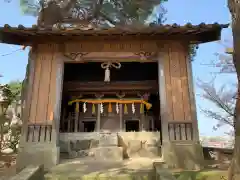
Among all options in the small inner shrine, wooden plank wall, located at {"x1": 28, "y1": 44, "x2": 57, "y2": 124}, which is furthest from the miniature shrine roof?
the small inner shrine

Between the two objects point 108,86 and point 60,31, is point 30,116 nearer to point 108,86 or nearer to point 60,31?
point 60,31

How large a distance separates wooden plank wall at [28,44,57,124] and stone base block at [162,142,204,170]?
440 centimetres

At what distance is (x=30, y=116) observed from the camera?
7758 mm

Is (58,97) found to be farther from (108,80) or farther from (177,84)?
(177,84)

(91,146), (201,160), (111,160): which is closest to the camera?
(201,160)

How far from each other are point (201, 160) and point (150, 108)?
22.3ft

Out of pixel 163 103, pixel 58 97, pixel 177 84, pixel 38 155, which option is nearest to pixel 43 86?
pixel 58 97

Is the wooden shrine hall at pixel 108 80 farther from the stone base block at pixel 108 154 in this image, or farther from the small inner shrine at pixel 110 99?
the small inner shrine at pixel 110 99

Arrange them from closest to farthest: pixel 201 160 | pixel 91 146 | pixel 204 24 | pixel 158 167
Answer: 1. pixel 158 167
2. pixel 201 160
3. pixel 204 24
4. pixel 91 146

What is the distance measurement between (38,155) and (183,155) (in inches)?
198

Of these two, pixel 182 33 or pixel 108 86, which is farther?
pixel 108 86

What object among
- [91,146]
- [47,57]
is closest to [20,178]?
[47,57]

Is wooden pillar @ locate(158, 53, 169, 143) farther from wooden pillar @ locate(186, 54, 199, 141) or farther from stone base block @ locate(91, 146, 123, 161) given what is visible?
stone base block @ locate(91, 146, 123, 161)

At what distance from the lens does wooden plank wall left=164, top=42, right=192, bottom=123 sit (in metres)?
7.73
